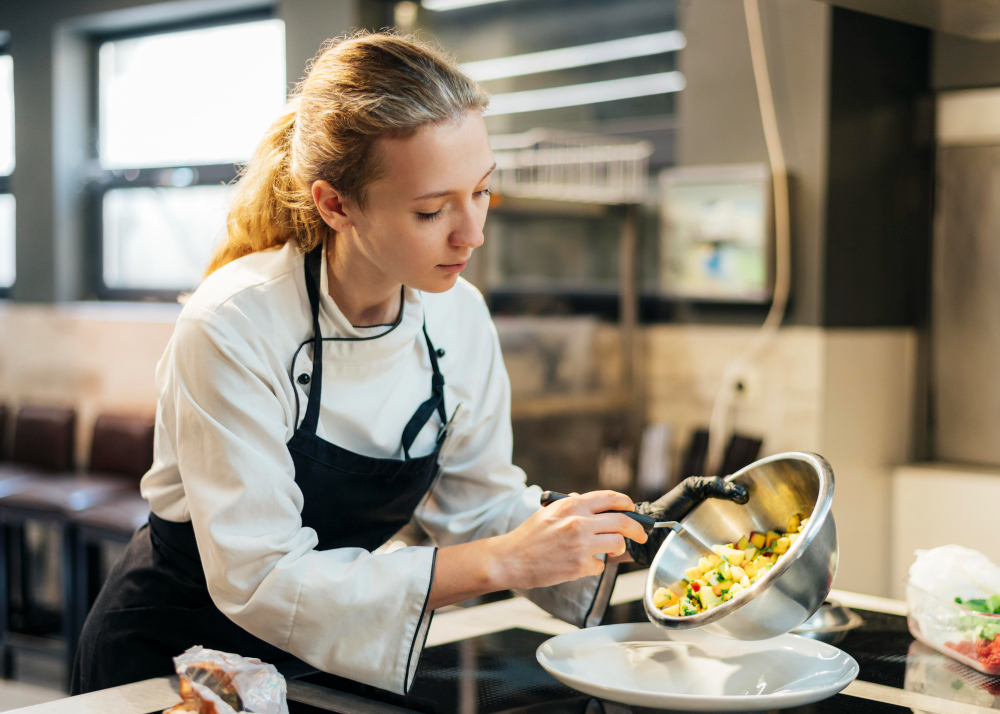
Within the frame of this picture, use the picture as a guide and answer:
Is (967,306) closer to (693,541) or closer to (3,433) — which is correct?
(693,541)

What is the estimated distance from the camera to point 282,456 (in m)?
1.08

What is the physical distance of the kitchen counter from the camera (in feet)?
3.31

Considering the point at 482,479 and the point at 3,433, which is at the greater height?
the point at 482,479

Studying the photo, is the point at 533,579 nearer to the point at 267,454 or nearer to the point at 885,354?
the point at 267,454

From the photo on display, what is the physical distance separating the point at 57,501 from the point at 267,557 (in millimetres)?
2711

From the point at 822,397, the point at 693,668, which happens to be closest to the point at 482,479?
the point at 693,668

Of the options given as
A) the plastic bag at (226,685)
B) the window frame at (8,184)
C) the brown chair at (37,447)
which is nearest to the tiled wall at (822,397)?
the plastic bag at (226,685)

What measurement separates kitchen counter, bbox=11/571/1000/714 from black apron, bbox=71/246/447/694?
4.9 inches

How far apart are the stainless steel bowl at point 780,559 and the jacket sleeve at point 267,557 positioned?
0.88 ft

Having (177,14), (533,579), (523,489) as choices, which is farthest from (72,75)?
(533,579)

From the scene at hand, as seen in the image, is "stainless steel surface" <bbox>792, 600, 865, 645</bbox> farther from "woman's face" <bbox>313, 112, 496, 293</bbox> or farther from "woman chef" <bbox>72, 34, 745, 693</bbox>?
"woman's face" <bbox>313, 112, 496, 293</bbox>

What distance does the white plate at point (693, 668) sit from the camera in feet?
3.05

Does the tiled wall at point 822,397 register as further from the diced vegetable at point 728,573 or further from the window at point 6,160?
the window at point 6,160

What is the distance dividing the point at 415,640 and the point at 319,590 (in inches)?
4.5
